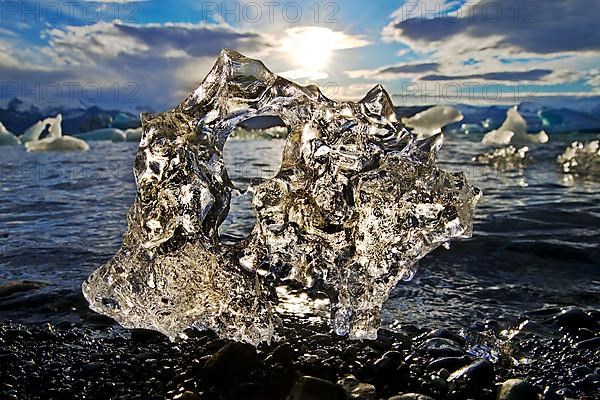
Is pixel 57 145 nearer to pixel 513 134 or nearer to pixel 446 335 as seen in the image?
pixel 513 134

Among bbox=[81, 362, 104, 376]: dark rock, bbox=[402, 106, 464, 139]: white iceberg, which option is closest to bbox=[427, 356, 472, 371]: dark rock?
bbox=[81, 362, 104, 376]: dark rock

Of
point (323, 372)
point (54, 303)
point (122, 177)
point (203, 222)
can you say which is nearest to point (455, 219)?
point (323, 372)

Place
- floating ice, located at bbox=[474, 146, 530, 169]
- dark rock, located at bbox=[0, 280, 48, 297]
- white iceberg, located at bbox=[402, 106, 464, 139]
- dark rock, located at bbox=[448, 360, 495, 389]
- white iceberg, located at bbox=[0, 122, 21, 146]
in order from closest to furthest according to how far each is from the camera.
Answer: dark rock, located at bbox=[448, 360, 495, 389] < dark rock, located at bbox=[0, 280, 48, 297] < floating ice, located at bbox=[474, 146, 530, 169] < white iceberg, located at bbox=[402, 106, 464, 139] < white iceberg, located at bbox=[0, 122, 21, 146]

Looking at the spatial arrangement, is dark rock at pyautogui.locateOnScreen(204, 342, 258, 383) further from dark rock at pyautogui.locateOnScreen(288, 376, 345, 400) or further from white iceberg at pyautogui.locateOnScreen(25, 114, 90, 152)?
white iceberg at pyautogui.locateOnScreen(25, 114, 90, 152)

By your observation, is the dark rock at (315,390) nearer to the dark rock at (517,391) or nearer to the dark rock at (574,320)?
the dark rock at (517,391)

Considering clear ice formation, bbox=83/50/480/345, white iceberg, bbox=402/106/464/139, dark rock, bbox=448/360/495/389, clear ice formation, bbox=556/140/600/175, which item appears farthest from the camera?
white iceberg, bbox=402/106/464/139

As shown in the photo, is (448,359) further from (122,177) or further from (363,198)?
(122,177)

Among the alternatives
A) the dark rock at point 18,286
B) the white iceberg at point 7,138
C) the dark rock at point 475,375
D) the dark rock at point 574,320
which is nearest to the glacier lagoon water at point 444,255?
the dark rock at point 18,286
